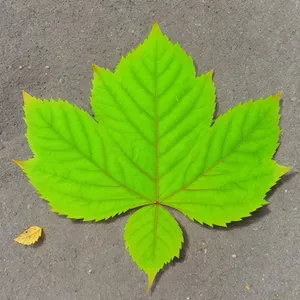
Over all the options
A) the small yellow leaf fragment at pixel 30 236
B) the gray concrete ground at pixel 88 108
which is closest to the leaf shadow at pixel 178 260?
the gray concrete ground at pixel 88 108

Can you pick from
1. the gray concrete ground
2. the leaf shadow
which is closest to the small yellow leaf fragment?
the gray concrete ground

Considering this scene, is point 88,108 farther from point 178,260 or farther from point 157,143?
point 178,260

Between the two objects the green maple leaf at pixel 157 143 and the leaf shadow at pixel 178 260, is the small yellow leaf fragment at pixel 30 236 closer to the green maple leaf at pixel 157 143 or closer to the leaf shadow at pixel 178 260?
the green maple leaf at pixel 157 143

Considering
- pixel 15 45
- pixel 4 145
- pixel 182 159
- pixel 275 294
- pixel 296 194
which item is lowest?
pixel 275 294

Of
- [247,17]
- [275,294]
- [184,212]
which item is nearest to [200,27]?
[247,17]

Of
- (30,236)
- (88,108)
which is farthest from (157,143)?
(30,236)

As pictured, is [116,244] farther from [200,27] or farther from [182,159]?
[200,27]
